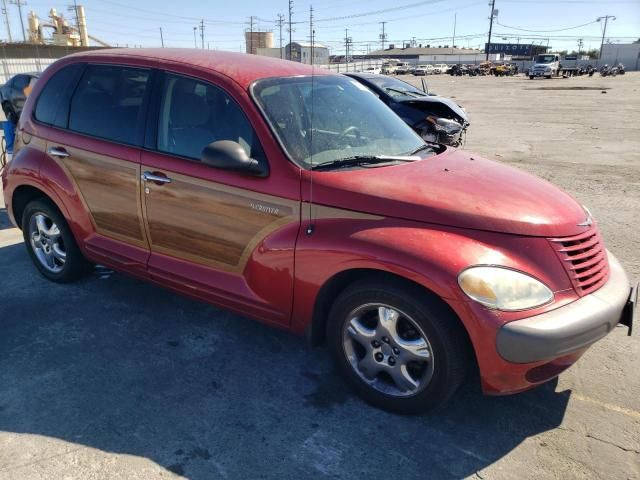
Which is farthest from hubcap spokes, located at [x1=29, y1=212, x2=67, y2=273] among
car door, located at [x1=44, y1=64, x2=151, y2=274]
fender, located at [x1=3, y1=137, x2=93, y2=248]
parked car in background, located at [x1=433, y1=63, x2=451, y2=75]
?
parked car in background, located at [x1=433, y1=63, x2=451, y2=75]

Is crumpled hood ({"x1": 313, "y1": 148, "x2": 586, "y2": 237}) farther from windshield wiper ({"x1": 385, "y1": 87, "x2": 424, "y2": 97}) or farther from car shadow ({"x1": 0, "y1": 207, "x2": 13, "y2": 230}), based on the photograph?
windshield wiper ({"x1": 385, "y1": 87, "x2": 424, "y2": 97})

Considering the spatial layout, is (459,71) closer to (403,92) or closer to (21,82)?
(403,92)

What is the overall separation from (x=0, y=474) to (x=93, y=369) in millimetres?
882

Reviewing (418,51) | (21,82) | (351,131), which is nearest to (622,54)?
(418,51)

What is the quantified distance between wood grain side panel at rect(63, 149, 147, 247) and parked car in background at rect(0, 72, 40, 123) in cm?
367

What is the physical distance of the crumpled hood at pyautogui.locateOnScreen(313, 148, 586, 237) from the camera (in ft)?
8.79

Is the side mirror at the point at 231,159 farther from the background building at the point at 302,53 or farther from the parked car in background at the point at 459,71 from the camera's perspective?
the parked car in background at the point at 459,71

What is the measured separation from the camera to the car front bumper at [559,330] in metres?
2.40

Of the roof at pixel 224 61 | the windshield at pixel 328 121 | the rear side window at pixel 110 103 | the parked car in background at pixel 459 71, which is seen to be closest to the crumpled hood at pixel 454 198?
the windshield at pixel 328 121

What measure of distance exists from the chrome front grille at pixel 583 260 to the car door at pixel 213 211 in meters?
1.43

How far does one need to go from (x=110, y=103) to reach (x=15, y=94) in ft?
13.8

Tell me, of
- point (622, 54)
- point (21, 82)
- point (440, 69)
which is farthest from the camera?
point (440, 69)

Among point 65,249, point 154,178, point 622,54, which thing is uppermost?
point 622,54

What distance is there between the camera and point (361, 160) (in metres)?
3.20
